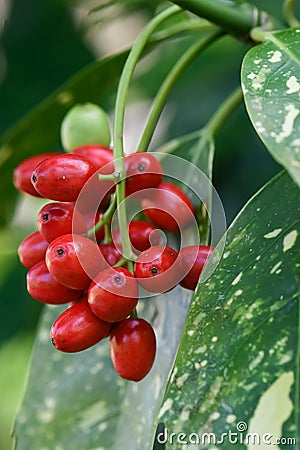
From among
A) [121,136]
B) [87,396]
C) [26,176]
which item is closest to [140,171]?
[121,136]

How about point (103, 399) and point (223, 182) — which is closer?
point (103, 399)

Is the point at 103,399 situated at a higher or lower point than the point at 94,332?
lower

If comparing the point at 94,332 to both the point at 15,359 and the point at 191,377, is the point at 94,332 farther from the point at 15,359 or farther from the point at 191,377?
the point at 15,359

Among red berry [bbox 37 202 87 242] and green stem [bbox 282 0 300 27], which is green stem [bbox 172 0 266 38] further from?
red berry [bbox 37 202 87 242]

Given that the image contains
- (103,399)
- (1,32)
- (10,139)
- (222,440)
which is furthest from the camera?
(1,32)

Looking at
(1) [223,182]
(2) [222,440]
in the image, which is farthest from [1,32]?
(2) [222,440]

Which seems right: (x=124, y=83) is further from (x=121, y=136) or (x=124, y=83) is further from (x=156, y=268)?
(x=156, y=268)
